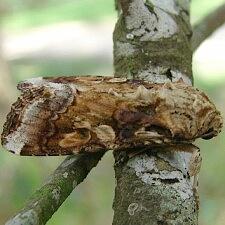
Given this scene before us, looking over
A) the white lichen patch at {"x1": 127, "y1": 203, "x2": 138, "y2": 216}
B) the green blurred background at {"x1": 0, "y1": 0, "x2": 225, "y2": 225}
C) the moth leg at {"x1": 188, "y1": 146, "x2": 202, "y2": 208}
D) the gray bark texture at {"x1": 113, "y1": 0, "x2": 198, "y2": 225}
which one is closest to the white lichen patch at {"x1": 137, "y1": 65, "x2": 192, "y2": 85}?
the gray bark texture at {"x1": 113, "y1": 0, "x2": 198, "y2": 225}

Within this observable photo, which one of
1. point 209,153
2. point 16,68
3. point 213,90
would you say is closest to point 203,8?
point 213,90

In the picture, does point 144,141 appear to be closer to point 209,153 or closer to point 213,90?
point 209,153

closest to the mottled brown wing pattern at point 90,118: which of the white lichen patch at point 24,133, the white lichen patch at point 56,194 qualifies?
the white lichen patch at point 24,133

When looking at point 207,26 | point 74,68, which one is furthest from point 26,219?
point 74,68

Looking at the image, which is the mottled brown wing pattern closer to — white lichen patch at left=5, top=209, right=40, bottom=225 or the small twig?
the small twig

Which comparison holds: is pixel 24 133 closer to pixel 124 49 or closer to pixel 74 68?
pixel 124 49

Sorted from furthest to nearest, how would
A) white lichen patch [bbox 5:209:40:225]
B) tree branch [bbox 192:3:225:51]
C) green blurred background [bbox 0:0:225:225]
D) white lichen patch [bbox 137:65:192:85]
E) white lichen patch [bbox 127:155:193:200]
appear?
green blurred background [bbox 0:0:225:225], tree branch [bbox 192:3:225:51], white lichen patch [bbox 137:65:192:85], white lichen patch [bbox 127:155:193:200], white lichen patch [bbox 5:209:40:225]
